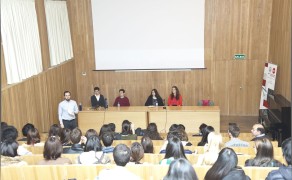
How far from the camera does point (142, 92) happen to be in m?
10.1

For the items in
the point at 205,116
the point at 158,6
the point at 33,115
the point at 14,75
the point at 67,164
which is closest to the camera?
the point at 67,164

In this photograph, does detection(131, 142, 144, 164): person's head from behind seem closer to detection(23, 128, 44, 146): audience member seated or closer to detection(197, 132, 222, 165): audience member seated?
detection(197, 132, 222, 165): audience member seated

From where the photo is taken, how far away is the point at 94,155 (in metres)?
4.06

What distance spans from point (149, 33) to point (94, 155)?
6.16 metres

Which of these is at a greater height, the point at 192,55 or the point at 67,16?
the point at 67,16

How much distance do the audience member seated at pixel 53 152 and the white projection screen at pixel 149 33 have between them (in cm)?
613

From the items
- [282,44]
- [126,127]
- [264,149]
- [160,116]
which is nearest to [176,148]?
[264,149]

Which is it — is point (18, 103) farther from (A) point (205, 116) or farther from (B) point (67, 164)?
(A) point (205, 116)

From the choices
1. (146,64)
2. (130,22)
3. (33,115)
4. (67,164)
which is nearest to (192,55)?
(146,64)

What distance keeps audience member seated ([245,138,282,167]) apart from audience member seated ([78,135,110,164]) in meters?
1.73

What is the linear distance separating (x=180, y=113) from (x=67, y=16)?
14.0 feet

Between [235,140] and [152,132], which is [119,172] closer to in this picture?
[235,140]

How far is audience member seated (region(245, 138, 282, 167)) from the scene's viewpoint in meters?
3.55

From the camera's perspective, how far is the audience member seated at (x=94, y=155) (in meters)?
4.06
